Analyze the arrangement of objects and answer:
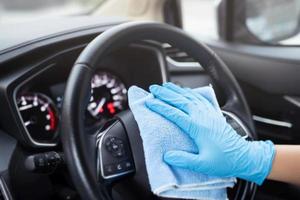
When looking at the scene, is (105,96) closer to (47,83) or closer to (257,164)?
(47,83)

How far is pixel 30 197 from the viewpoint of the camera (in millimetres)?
1386

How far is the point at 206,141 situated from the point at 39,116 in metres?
0.67

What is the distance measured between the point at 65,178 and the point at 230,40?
1013 millimetres

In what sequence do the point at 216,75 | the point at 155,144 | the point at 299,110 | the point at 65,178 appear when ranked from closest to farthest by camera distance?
the point at 155,144
the point at 216,75
the point at 65,178
the point at 299,110

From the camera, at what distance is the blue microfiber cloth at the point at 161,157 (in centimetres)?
99

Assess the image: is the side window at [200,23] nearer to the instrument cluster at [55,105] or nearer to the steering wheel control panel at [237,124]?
the instrument cluster at [55,105]

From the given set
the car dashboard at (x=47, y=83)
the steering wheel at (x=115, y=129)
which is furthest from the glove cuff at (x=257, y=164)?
the car dashboard at (x=47, y=83)

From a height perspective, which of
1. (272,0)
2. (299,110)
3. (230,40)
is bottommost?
(299,110)

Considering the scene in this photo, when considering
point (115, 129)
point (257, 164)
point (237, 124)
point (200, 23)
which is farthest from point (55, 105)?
point (200, 23)

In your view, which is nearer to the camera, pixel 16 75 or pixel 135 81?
pixel 16 75

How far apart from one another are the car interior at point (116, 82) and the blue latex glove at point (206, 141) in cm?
11

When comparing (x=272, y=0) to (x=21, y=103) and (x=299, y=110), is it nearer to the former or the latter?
(x=299, y=110)

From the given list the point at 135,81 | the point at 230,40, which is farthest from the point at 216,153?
the point at 230,40

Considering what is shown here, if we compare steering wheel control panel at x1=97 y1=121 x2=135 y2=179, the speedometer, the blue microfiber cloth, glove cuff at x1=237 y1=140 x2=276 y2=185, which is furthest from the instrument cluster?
glove cuff at x1=237 y1=140 x2=276 y2=185
